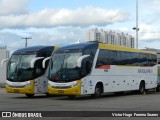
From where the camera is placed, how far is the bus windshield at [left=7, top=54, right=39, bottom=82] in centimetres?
2452

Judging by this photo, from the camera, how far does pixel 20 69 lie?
80.8ft

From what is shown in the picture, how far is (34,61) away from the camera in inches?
958

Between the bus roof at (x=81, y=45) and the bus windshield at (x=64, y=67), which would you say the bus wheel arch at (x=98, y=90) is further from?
the bus roof at (x=81, y=45)

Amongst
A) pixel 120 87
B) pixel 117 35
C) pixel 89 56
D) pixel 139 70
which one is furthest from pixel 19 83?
pixel 117 35

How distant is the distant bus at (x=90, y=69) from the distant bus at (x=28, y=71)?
1.34 m

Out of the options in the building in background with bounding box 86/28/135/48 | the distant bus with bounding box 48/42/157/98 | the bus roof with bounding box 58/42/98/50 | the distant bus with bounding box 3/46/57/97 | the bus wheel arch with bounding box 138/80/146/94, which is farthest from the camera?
the building in background with bounding box 86/28/135/48

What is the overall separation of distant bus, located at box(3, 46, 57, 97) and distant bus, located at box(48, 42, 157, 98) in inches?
52.6

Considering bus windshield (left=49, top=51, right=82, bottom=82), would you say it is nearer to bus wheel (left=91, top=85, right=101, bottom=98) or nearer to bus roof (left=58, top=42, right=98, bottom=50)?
bus roof (left=58, top=42, right=98, bottom=50)

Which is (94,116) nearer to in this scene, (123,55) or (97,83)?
(97,83)

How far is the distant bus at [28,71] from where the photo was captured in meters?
24.4

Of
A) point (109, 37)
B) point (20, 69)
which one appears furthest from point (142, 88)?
point (109, 37)

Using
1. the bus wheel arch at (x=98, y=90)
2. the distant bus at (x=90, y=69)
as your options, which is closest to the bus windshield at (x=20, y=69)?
the distant bus at (x=90, y=69)

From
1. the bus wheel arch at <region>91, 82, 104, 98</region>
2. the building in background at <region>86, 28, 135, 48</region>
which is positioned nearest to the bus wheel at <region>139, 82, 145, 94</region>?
the bus wheel arch at <region>91, 82, 104, 98</region>

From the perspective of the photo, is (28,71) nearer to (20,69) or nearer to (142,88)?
(20,69)
